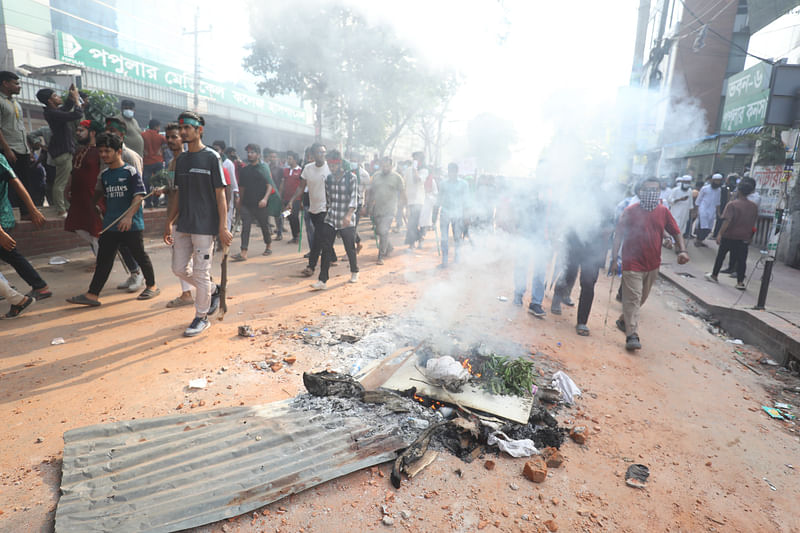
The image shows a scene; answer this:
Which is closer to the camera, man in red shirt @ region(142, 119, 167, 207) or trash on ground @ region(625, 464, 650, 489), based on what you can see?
trash on ground @ region(625, 464, 650, 489)

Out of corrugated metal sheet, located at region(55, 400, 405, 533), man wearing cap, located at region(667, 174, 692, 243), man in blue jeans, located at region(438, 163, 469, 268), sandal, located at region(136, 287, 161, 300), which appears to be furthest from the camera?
man wearing cap, located at region(667, 174, 692, 243)

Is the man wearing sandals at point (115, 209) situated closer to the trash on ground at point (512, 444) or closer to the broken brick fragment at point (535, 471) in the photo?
the trash on ground at point (512, 444)

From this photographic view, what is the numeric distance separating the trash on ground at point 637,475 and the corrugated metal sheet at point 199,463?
1410 mm

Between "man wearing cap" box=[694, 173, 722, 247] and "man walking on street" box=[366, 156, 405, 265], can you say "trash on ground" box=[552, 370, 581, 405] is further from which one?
"man wearing cap" box=[694, 173, 722, 247]

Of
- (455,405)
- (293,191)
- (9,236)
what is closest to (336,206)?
(9,236)

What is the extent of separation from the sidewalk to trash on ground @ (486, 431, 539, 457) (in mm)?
3886

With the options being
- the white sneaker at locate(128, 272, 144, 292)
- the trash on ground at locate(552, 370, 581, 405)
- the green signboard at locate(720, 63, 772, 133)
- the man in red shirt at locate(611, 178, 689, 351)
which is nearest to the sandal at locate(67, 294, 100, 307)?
the white sneaker at locate(128, 272, 144, 292)

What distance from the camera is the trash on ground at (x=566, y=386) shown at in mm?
3525

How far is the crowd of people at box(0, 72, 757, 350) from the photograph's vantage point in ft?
13.5

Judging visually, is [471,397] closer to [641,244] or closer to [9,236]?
[641,244]

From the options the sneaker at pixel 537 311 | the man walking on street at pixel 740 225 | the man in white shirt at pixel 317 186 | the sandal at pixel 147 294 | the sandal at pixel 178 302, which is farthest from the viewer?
the man walking on street at pixel 740 225

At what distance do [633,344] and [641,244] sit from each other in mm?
1138

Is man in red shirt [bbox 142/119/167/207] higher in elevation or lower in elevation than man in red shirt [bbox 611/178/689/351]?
higher

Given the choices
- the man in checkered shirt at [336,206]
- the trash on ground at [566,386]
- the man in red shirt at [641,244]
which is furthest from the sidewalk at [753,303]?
the man in checkered shirt at [336,206]
